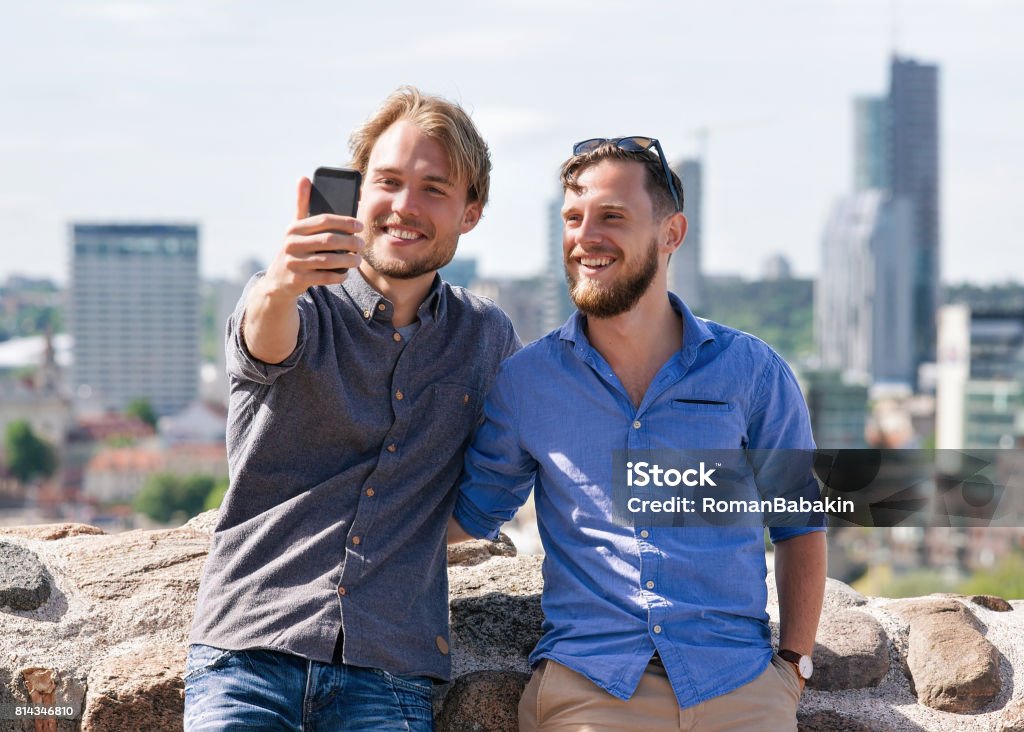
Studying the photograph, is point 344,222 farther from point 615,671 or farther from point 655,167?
point 615,671

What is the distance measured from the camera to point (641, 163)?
3.17 meters

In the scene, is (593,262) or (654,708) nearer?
(654,708)

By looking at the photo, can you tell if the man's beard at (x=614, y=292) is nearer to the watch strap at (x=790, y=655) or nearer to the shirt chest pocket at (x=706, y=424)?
→ the shirt chest pocket at (x=706, y=424)

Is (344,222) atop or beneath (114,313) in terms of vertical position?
beneath

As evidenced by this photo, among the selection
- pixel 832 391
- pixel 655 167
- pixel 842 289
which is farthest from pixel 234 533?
pixel 842 289

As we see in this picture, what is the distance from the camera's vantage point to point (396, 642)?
2926mm

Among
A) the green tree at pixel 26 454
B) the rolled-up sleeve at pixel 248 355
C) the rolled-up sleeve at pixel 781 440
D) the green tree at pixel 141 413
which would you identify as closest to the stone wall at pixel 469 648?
the rolled-up sleeve at pixel 781 440

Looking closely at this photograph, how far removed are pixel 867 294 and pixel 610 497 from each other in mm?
166292

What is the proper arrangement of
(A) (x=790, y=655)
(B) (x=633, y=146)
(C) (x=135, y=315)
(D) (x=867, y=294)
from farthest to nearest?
(D) (x=867, y=294), (C) (x=135, y=315), (B) (x=633, y=146), (A) (x=790, y=655)

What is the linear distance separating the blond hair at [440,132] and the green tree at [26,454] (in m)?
99.6

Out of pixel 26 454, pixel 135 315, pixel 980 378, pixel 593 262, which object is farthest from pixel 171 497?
pixel 593 262

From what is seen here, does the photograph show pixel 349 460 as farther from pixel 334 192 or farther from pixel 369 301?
pixel 334 192

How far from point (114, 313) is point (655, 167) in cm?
15222

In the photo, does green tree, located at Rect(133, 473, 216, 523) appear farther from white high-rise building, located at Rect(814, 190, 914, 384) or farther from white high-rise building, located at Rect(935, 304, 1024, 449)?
white high-rise building, located at Rect(814, 190, 914, 384)
